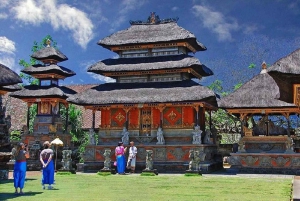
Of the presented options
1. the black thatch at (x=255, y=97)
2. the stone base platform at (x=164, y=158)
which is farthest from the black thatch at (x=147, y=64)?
the stone base platform at (x=164, y=158)

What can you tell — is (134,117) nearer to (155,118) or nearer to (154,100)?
(155,118)

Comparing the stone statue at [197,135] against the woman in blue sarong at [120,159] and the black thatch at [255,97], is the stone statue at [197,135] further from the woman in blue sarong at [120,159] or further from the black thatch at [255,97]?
the woman in blue sarong at [120,159]

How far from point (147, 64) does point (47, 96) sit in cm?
905

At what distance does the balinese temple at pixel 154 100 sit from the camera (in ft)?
86.3

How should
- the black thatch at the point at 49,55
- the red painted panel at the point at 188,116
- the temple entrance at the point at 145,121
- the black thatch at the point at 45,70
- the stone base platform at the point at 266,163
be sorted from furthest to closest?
the black thatch at the point at 49,55, the black thatch at the point at 45,70, the temple entrance at the point at 145,121, the red painted panel at the point at 188,116, the stone base platform at the point at 266,163

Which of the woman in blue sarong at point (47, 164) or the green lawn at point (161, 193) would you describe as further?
the woman in blue sarong at point (47, 164)

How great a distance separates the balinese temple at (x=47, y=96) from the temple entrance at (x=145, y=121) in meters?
7.81

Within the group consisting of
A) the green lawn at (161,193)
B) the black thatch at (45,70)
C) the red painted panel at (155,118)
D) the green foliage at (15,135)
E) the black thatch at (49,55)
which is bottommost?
the green lawn at (161,193)

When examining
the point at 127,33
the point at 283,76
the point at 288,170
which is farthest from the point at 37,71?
the point at 283,76

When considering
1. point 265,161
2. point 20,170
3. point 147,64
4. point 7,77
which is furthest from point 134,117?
point 20,170

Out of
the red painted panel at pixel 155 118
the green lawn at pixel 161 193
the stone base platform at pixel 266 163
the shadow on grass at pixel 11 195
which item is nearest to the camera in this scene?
the green lawn at pixel 161 193

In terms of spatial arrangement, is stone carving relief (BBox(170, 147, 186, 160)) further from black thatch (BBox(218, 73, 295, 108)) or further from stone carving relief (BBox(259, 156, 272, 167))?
stone carving relief (BBox(259, 156, 272, 167))

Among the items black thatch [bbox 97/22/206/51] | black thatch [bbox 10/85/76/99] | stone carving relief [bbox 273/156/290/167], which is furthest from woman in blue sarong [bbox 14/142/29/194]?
black thatch [bbox 10/85/76/99]

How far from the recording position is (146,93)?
2711cm
